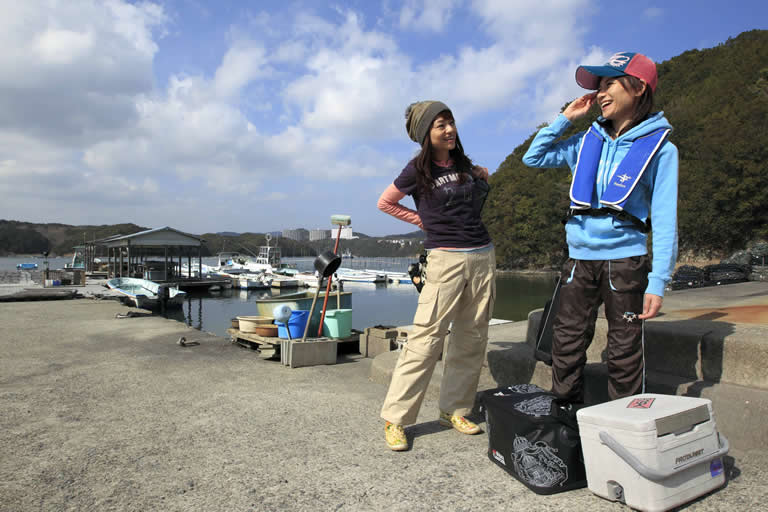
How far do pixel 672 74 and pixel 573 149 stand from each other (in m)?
86.7

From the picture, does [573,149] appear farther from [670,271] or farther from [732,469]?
[732,469]

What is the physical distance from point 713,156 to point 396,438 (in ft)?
176

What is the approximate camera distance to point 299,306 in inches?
317

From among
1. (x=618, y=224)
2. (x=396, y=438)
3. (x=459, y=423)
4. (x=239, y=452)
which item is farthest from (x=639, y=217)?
(x=239, y=452)

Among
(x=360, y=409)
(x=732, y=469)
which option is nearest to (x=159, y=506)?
(x=360, y=409)

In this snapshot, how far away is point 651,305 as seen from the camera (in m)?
1.85

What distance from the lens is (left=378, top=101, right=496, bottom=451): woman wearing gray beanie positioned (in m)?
2.41

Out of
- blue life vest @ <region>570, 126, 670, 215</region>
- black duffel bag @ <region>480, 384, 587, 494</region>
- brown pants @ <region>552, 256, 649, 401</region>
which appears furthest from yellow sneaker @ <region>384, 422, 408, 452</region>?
blue life vest @ <region>570, 126, 670, 215</region>

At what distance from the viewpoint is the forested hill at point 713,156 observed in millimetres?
40625

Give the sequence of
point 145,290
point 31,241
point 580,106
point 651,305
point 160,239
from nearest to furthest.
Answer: point 651,305
point 580,106
point 145,290
point 160,239
point 31,241

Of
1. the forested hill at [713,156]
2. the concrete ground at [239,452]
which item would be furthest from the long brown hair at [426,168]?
the forested hill at [713,156]

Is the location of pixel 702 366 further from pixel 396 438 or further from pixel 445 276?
pixel 396 438

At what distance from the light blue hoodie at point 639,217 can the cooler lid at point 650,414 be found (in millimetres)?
429

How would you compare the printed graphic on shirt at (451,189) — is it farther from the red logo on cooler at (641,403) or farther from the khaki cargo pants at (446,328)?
the red logo on cooler at (641,403)
